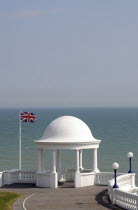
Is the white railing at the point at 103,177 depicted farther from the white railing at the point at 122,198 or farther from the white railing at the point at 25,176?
the white railing at the point at 122,198

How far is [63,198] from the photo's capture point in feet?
116

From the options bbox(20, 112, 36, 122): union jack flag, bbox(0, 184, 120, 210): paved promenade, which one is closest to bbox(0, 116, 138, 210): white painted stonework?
bbox(0, 184, 120, 210): paved promenade

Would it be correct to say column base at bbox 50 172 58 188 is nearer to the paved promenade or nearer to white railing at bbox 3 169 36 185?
the paved promenade

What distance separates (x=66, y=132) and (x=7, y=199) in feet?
25.5

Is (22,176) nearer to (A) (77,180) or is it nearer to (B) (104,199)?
(A) (77,180)

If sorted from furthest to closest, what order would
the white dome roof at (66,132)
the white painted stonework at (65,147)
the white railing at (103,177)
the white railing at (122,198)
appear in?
the white railing at (103,177), the white dome roof at (66,132), the white painted stonework at (65,147), the white railing at (122,198)

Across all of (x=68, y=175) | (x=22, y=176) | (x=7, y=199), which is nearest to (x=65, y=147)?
(x=68, y=175)

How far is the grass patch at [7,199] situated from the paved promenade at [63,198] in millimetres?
319

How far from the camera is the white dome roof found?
41.0 m

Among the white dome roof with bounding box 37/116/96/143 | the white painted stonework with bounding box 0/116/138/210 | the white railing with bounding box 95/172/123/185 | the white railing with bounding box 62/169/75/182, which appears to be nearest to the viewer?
the white painted stonework with bounding box 0/116/138/210

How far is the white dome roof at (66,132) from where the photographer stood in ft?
135

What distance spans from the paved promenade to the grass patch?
1.05ft

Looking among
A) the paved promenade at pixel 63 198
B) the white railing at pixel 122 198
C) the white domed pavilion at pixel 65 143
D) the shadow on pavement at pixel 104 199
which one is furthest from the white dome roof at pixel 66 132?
the white railing at pixel 122 198

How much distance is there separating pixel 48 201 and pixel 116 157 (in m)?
52.8
